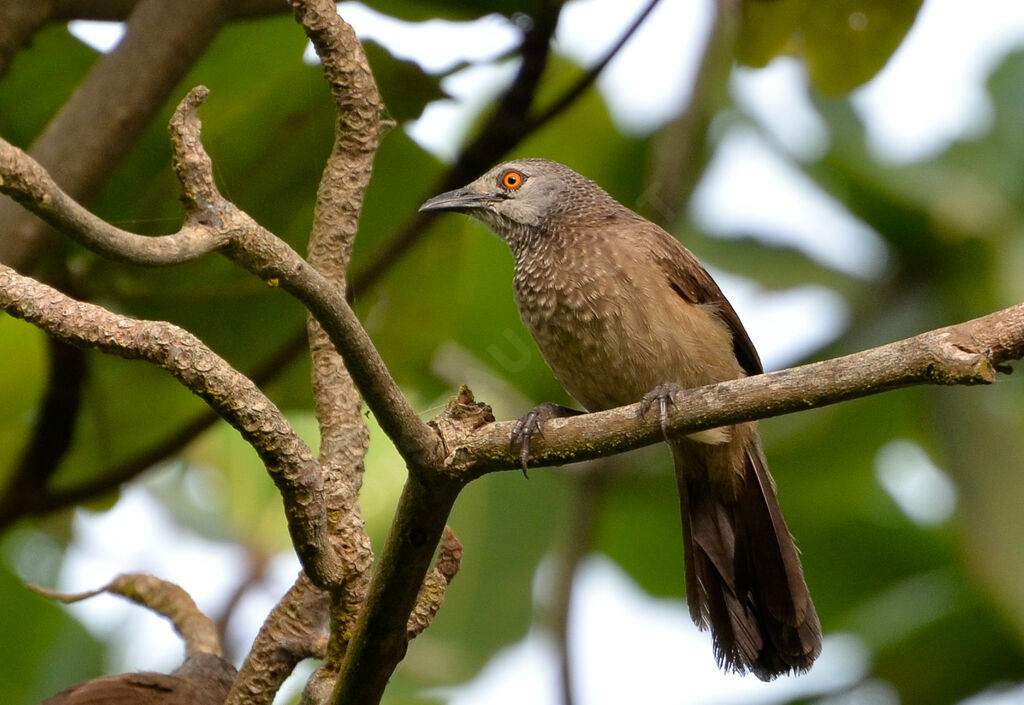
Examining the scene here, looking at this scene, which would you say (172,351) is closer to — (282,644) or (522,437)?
(522,437)

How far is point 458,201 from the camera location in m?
3.88

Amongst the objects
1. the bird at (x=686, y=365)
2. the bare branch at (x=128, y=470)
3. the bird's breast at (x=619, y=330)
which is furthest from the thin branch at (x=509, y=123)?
the bird's breast at (x=619, y=330)

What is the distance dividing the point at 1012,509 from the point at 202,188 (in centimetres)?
328

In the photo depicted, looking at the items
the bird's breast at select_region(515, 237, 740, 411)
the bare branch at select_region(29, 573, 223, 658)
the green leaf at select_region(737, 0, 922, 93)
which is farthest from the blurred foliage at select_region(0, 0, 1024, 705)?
the bare branch at select_region(29, 573, 223, 658)

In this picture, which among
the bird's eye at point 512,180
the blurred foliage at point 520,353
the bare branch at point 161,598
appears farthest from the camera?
the bird's eye at point 512,180

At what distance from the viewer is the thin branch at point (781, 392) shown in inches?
71.6

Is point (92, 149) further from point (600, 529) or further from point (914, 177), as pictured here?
point (914, 177)

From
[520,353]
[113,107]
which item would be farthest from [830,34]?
[113,107]

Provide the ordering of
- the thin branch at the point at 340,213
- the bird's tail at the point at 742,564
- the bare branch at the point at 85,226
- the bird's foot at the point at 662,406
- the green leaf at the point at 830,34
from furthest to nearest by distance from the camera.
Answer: the green leaf at the point at 830,34 < the bird's tail at the point at 742,564 < the thin branch at the point at 340,213 < the bird's foot at the point at 662,406 < the bare branch at the point at 85,226

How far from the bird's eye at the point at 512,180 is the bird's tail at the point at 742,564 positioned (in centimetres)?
97

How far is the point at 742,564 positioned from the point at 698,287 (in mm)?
791

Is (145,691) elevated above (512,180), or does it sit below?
below

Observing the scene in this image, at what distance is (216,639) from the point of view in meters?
3.13

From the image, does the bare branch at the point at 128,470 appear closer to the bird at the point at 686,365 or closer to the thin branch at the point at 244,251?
the bird at the point at 686,365
